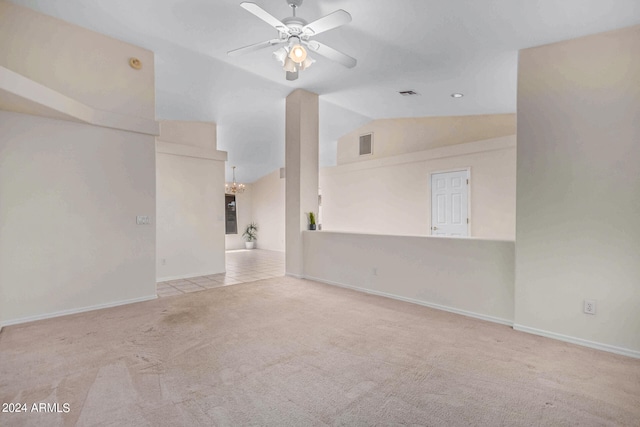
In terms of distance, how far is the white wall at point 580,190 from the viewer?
2670mm

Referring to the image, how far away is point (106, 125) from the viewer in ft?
12.8

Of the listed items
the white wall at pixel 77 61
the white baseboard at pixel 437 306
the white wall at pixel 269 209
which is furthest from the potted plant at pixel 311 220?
the white wall at pixel 269 209

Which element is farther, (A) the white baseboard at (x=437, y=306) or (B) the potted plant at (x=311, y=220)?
(B) the potted plant at (x=311, y=220)

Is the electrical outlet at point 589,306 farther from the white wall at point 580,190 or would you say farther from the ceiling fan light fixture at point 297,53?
the ceiling fan light fixture at point 297,53

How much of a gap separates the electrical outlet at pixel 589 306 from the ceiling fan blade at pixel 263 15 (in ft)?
11.9

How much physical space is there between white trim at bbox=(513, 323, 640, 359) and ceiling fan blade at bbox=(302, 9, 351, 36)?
132 inches

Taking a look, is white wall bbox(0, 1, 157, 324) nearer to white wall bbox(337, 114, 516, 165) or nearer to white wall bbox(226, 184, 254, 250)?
white wall bbox(337, 114, 516, 165)

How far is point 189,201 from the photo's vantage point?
602cm

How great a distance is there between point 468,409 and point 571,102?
283 cm

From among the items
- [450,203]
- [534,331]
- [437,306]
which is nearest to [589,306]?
[534,331]

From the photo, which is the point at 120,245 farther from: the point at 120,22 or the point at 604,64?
the point at 604,64

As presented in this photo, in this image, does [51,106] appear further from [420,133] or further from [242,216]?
[242,216]

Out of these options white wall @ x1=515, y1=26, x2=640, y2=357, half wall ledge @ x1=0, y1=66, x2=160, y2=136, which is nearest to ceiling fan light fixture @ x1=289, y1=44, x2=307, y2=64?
white wall @ x1=515, y1=26, x2=640, y2=357

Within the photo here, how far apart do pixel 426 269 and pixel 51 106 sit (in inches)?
180
